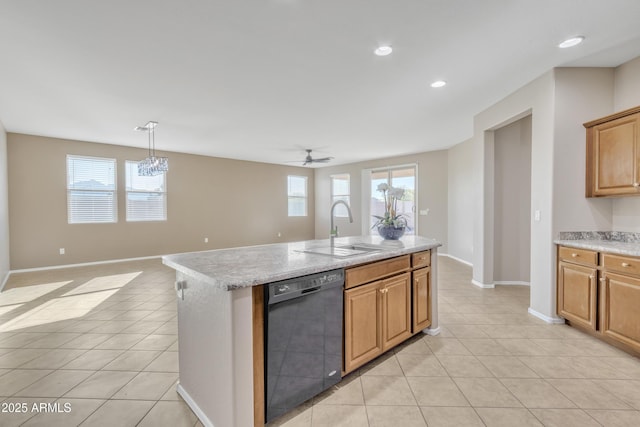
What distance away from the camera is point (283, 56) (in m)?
2.79

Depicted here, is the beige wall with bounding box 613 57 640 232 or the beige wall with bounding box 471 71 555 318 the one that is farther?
the beige wall with bounding box 471 71 555 318

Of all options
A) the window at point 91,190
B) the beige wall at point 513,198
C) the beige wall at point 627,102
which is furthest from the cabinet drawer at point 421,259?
the window at point 91,190

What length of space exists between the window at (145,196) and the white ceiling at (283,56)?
2006 millimetres

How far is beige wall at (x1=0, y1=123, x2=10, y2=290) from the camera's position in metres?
4.72

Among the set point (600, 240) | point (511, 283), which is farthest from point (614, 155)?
point (511, 283)

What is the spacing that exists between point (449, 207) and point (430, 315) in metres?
4.98

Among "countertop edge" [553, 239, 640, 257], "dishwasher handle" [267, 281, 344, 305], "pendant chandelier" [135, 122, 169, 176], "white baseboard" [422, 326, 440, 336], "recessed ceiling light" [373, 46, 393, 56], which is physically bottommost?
"white baseboard" [422, 326, 440, 336]

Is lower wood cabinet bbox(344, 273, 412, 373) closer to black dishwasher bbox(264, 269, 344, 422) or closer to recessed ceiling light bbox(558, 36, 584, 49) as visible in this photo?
black dishwasher bbox(264, 269, 344, 422)

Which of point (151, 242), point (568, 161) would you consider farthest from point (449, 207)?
point (151, 242)

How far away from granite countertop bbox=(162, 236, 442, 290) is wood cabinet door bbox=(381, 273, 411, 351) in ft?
0.79

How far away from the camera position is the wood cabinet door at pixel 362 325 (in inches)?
78.2

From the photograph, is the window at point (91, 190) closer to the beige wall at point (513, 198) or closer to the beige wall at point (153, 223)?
the beige wall at point (153, 223)

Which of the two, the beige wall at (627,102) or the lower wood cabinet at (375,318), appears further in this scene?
the beige wall at (627,102)

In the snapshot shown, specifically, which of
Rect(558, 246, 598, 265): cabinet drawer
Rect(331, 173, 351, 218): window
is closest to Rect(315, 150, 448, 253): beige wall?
Rect(331, 173, 351, 218): window
